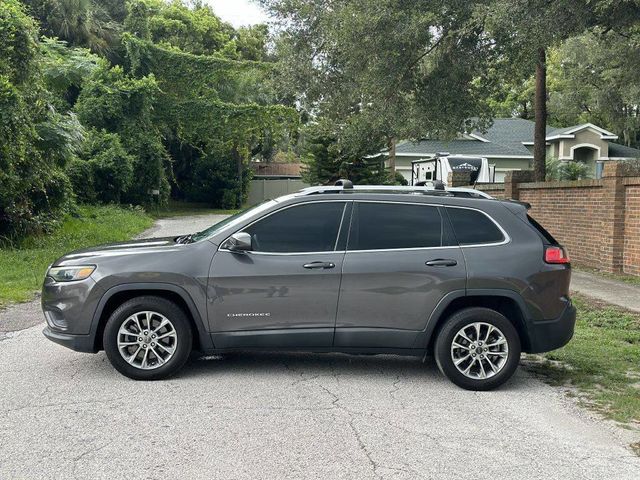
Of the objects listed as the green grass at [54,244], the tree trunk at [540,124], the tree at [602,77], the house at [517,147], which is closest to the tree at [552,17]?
the tree at [602,77]

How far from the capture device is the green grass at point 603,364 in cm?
581

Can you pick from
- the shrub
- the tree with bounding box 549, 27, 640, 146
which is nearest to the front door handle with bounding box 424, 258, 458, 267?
the tree with bounding box 549, 27, 640, 146

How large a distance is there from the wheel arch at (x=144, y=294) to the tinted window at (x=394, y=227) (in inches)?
60.1

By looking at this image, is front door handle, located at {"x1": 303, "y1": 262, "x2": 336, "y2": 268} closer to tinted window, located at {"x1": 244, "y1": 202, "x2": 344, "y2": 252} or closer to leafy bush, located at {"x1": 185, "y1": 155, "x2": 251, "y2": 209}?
tinted window, located at {"x1": 244, "y1": 202, "x2": 344, "y2": 252}

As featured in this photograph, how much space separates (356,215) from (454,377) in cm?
170

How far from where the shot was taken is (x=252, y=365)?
22.1 feet

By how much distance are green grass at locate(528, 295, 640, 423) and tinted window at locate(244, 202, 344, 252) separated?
257 cm

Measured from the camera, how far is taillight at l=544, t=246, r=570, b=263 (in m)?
6.18

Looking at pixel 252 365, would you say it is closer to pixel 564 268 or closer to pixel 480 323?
pixel 480 323

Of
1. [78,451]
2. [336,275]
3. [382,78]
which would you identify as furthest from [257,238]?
[382,78]

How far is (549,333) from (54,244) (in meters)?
13.6

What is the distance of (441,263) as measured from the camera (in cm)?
610

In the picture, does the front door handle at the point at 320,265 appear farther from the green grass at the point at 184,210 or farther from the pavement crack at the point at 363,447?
the green grass at the point at 184,210

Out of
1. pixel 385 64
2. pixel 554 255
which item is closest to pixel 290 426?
pixel 554 255
